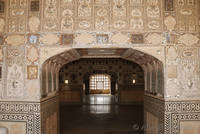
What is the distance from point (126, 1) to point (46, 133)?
15.0 ft

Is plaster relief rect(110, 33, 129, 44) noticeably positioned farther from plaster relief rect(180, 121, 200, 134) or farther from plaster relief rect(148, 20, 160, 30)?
plaster relief rect(180, 121, 200, 134)

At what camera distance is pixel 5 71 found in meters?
5.33

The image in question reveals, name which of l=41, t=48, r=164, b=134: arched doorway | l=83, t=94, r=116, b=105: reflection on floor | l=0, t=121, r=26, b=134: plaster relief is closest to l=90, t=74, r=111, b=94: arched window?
l=83, t=94, r=116, b=105: reflection on floor

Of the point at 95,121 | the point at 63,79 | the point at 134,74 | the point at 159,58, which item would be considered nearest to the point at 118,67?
the point at 134,74

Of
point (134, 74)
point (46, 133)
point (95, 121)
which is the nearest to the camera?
point (46, 133)

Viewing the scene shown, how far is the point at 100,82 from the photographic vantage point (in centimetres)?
2419

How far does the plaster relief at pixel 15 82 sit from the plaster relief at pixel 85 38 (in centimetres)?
183

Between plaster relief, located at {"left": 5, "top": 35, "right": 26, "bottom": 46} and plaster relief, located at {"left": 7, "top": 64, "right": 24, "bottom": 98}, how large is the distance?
0.63 m

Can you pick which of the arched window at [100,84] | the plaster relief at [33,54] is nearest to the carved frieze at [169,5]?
the plaster relief at [33,54]

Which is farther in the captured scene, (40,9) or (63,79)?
(63,79)

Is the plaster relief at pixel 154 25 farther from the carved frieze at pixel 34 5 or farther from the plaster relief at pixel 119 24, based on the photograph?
the carved frieze at pixel 34 5

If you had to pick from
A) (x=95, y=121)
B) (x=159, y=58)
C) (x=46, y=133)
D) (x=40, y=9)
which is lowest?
(x=95, y=121)

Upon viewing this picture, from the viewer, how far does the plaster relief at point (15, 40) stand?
5.29m

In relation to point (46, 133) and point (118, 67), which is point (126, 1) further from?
point (118, 67)
